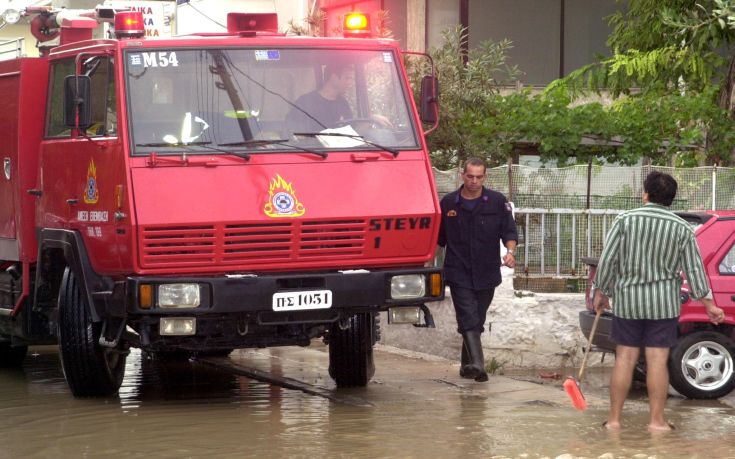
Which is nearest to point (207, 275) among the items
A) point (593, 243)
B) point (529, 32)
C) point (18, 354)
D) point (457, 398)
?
point (457, 398)

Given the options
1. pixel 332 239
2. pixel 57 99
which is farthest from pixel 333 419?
pixel 57 99

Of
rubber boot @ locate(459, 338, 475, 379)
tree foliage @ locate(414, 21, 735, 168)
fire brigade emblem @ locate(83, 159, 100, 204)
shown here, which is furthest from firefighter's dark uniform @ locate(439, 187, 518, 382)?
tree foliage @ locate(414, 21, 735, 168)

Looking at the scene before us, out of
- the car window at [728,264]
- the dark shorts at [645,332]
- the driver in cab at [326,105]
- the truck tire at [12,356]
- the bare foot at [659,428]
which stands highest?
the driver in cab at [326,105]

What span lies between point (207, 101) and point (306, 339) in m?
1.82

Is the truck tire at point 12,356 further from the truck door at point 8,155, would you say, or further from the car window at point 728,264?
the car window at point 728,264

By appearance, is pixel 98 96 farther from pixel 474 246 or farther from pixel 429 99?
pixel 474 246

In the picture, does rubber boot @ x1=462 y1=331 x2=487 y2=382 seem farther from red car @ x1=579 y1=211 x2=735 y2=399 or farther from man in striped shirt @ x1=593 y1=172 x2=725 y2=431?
man in striped shirt @ x1=593 y1=172 x2=725 y2=431

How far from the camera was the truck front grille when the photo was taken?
912cm

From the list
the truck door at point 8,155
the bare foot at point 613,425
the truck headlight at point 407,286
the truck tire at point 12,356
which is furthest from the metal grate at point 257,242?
the truck tire at point 12,356

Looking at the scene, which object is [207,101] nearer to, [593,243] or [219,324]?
[219,324]

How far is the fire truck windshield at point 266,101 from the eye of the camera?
9.52m

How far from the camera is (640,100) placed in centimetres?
1791

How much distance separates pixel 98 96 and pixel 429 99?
241 centimetres

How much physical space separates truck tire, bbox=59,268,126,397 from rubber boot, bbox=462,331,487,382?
2.76m
